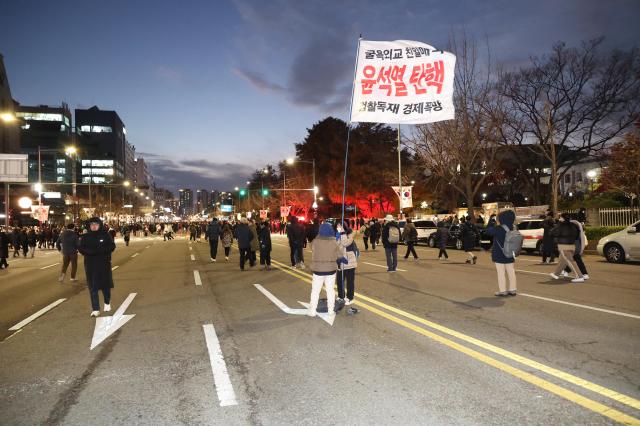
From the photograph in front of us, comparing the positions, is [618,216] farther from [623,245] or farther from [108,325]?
[108,325]

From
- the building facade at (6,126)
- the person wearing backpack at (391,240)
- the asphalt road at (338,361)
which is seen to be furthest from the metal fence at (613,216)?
the building facade at (6,126)

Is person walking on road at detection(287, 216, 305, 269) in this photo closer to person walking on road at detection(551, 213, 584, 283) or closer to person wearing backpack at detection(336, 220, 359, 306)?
person wearing backpack at detection(336, 220, 359, 306)

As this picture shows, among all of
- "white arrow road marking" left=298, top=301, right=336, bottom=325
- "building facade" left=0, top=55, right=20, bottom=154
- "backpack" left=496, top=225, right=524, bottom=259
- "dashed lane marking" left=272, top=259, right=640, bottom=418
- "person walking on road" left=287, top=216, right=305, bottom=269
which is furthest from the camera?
"building facade" left=0, top=55, right=20, bottom=154

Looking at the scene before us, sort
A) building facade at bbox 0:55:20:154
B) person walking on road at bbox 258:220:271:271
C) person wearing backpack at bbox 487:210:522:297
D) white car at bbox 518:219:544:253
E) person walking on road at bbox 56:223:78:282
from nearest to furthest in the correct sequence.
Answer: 1. person wearing backpack at bbox 487:210:522:297
2. person walking on road at bbox 56:223:78:282
3. person walking on road at bbox 258:220:271:271
4. white car at bbox 518:219:544:253
5. building facade at bbox 0:55:20:154

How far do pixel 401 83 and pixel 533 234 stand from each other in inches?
540

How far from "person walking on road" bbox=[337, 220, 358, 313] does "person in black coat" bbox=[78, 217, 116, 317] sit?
4317mm

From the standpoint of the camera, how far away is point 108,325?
314 inches

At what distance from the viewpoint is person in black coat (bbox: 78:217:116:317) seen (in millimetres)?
8609

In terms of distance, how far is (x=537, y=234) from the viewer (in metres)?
22.2

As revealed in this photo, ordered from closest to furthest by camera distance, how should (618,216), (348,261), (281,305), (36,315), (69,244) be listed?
(348,261) < (36,315) < (281,305) < (69,244) < (618,216)

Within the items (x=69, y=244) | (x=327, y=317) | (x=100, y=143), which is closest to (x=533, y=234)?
(x=327, y=317)

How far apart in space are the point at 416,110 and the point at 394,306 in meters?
5.80

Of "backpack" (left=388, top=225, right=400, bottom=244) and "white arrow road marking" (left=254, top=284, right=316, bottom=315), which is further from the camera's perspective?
"backpack" (left=388, top=225, right=400, bottom=244)

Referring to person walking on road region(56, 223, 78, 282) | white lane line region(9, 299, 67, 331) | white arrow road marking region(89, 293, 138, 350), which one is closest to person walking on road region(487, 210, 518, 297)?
white arrow road marking region(89, 293, 138, 350)
